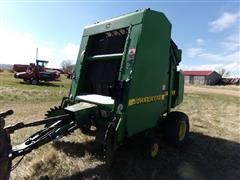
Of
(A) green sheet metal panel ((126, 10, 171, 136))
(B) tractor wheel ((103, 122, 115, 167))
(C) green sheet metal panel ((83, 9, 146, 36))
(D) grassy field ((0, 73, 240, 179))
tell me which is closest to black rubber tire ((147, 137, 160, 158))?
(D) grassy field ((0, 73, 240, 179))

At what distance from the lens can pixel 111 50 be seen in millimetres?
5172

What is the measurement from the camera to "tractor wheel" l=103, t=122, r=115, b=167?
3723mm

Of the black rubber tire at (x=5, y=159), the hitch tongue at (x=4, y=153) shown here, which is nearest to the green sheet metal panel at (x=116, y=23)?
the hitch tongue at (x=4, y=153)

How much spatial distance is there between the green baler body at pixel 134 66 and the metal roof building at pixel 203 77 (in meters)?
60.1

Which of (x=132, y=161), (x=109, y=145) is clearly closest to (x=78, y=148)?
(x=132, y=161)

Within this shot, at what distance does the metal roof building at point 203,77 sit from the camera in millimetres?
63000

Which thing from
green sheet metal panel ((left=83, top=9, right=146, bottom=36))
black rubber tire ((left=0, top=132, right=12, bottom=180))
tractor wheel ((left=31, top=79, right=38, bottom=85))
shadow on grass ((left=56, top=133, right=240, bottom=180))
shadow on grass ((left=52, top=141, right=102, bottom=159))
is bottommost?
shadow on grass ((left=56, top=133, right=240, bottom=180))

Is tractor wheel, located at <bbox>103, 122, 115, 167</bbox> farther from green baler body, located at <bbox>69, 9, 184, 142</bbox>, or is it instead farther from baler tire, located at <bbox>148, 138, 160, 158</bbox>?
baler tire, located at <bbox>148, 138, 160, 158</bbox>

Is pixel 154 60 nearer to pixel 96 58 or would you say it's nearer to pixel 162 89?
pixel 162 89

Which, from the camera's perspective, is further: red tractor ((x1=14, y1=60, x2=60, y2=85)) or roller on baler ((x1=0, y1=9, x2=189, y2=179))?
red tractor ((x1=14, y1=60, x2=60, y2=85))

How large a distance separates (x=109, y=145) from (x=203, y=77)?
6309 cm

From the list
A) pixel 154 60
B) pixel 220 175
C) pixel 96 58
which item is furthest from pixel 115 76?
pixel 220 175

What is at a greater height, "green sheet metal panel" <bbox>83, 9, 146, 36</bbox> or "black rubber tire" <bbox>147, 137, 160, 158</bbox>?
"green sheet metal panel" <bbox>83, 9, 146, 36</bbox>

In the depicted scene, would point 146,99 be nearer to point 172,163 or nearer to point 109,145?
point 109,145
